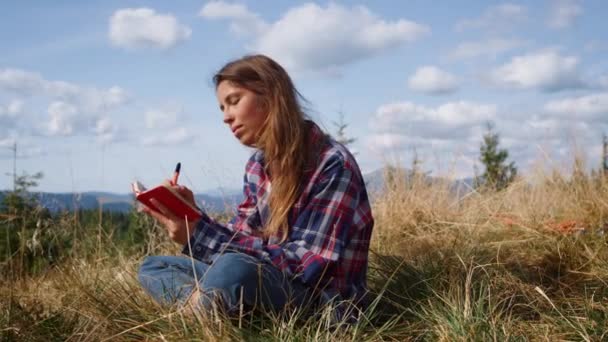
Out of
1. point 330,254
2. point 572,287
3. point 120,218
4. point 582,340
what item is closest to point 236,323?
point 330,254

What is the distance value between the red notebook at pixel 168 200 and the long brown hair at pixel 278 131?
12.3 inches

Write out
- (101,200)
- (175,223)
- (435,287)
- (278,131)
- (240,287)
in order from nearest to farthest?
(240,287), (175,223), (278,131), (435,287), (101,200)

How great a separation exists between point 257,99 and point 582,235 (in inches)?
86.1

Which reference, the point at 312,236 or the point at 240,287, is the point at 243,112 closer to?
the point at 312,236

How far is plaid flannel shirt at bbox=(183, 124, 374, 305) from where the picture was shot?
96.3 inches

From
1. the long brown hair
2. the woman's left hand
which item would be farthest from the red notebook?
the long brown hair

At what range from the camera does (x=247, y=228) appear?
286 centimetres

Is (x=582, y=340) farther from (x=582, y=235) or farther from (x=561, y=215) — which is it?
(x=561, y=215)

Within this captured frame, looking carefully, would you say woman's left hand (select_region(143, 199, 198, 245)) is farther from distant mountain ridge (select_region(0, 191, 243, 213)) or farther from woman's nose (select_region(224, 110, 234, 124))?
distant mountain ridge (select_region(0, 191, 243, 213))

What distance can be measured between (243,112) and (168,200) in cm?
50

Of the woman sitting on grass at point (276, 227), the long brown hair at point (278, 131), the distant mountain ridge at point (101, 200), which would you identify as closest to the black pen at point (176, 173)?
the woman sitting on grass at point (276, 227)

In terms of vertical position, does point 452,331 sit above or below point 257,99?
below

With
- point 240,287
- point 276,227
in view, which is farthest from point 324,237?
point 240,287

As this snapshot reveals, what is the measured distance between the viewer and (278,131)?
2.61 m
